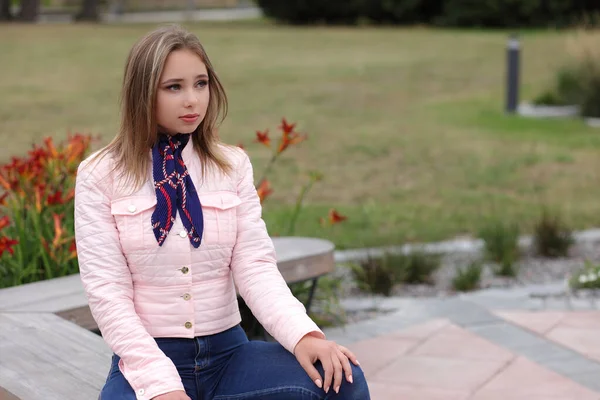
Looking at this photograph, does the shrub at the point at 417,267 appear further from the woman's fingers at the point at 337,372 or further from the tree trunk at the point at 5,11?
the tree trunk at the point at 5,11

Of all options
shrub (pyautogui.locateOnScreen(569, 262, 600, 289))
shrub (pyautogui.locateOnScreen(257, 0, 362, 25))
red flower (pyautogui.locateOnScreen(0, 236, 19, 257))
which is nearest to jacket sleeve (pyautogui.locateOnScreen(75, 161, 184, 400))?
red flower (pyautogui.locateOnScreen(0, 236, 19, 257))

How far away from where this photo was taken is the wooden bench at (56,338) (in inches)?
115

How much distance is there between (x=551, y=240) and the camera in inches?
241

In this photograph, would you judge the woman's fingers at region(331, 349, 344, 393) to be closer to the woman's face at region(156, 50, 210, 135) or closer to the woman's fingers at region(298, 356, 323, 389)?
the woman's fingers at region(298, 356, 323, 389)

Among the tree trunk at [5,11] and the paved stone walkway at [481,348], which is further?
the tree trunk at [5,11]

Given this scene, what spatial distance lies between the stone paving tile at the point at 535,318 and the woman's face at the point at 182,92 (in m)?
2.61

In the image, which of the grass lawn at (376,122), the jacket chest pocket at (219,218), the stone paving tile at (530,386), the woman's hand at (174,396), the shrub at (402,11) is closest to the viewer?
the woman's hand at (174,396)

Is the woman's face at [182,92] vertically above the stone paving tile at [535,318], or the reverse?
the woman's face at [182,92]

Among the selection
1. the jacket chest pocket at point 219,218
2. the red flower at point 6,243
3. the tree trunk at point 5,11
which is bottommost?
the tree trunk at point 5,11

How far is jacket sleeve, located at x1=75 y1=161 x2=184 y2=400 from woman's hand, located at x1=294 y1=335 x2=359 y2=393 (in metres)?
0.31

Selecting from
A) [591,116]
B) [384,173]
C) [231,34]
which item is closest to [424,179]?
[384,173]

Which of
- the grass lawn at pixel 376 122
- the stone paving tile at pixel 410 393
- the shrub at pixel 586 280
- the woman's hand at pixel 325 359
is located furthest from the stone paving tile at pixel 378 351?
the woman's hand at pixel 325 359

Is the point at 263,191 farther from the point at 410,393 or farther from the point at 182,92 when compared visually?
the point at 182,92

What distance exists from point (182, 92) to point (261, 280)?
538 mm
